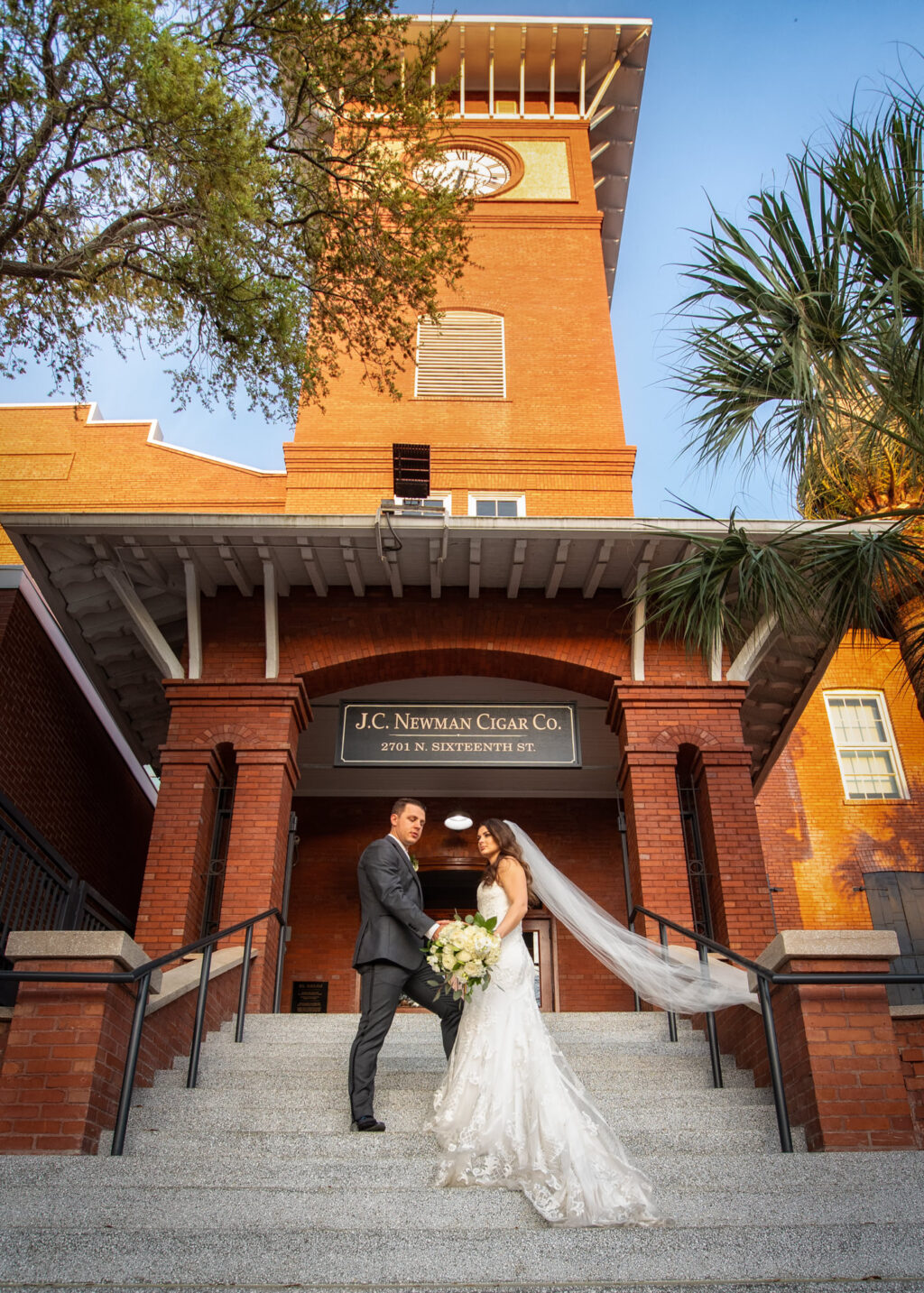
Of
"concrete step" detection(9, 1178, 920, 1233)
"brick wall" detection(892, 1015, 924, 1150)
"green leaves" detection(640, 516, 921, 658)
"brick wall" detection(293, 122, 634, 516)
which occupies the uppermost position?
"brick wall" detection(293, 122, 634, 516)

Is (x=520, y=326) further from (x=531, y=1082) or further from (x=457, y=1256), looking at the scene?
(x=457, y=1256)

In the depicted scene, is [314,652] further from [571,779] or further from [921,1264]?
[921,1264]

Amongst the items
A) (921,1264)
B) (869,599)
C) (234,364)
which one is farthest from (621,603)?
(921,1264)

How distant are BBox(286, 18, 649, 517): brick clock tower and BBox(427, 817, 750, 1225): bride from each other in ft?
24.4

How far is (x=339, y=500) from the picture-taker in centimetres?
1408

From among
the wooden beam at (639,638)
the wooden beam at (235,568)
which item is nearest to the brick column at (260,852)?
the wooden beam at (235,568)

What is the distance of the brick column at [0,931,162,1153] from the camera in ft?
17.1

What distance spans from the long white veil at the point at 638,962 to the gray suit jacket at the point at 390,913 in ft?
2.35

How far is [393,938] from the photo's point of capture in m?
6.05

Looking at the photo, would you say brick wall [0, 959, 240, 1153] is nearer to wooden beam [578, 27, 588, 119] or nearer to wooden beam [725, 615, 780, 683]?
wooden beam [725, 615, 780, 683]

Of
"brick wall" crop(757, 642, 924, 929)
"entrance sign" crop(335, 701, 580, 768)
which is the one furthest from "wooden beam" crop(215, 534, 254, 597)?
"brick wall" crop(757, 642, 924, 929)

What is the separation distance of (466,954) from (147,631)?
6.58m

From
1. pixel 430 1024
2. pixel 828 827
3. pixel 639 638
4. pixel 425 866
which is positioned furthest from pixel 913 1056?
pixel 828 827

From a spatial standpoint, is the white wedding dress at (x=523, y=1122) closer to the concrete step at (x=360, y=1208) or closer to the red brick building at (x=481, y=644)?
the concrete step at (x=360, y=1208)
